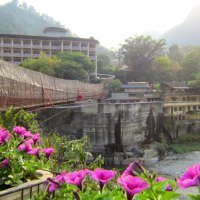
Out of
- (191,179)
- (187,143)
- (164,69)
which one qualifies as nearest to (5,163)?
(191,179)

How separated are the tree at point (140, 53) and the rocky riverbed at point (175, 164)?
28.3 m

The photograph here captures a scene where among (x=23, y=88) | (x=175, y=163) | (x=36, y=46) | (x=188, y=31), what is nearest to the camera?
(x=23, y=88)

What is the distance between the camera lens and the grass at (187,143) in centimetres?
3080

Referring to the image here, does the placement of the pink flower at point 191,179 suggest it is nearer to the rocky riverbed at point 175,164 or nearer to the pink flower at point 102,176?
the pink flower at point 102,176

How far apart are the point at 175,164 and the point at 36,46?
112 ft

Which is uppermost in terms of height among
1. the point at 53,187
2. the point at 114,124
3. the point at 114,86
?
the point at 114,86

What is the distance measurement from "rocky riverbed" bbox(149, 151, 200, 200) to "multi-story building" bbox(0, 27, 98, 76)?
25.2m

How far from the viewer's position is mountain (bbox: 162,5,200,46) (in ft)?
494

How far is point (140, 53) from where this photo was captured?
5738 cm

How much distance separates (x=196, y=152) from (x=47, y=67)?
63.9 feet

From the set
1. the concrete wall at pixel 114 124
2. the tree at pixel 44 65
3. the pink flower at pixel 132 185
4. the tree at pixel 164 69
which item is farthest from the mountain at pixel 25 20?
the pink flower at pixel 132 185

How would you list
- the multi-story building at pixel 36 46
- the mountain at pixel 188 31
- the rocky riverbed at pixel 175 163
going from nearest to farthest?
1. the rocky riverbed at pixel 175 163
2. the multi-story building at pixel 36 46
3. the mountain at pixel 188 31

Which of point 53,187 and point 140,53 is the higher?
point 140,53

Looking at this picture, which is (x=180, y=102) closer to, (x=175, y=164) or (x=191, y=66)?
(x=175, y=164)
